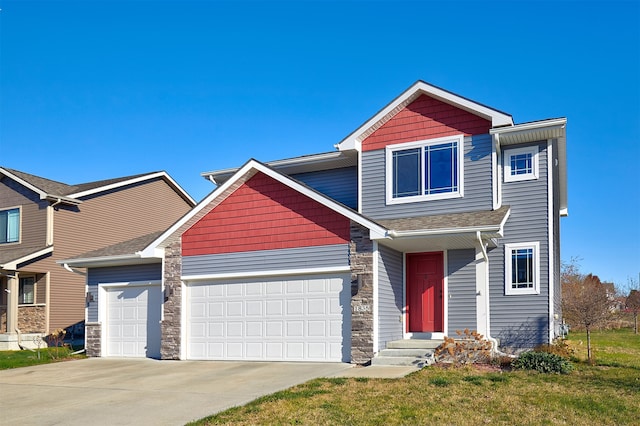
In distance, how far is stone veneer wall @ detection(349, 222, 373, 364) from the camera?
46.5 ft

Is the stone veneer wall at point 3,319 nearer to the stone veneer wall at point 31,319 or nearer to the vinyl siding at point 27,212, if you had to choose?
the stone veneer wall at point 31,319

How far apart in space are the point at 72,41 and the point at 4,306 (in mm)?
12843

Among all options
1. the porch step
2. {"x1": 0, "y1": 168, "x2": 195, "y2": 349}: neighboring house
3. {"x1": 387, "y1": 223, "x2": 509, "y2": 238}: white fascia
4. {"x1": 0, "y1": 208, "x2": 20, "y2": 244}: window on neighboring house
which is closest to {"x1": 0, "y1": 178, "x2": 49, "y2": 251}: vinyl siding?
{"x1": 0, "y1": 168, "x2": 195, "y2": 349}: neighboring house

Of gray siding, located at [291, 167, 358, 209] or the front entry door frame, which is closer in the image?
the front entry door frame

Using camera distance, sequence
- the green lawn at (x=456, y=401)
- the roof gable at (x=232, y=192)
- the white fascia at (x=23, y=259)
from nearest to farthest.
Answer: the green lawn at (x=456, y=401)
the roof gable at (x=232, y=192)
the white fascia at (x=23, y=259)

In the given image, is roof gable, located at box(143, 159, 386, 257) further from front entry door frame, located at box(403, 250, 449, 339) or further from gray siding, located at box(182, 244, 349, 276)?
front entry door frame, located at box(403, 250, 449, 339)

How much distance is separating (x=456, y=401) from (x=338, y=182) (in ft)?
32.7

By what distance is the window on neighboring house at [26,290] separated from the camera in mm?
24531

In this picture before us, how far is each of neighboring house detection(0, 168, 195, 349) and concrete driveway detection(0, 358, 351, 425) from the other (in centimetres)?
806

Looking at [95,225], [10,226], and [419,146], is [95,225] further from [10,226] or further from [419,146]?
[419,146]

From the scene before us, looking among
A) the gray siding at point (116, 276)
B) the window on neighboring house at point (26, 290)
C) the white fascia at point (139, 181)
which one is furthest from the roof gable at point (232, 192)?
A: the window on neighboring house at point (26, 290)

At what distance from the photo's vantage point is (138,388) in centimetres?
1195

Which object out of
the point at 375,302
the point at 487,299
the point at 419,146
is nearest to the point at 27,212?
the point at 419,146

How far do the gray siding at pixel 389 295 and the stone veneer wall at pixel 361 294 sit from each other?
34cm
